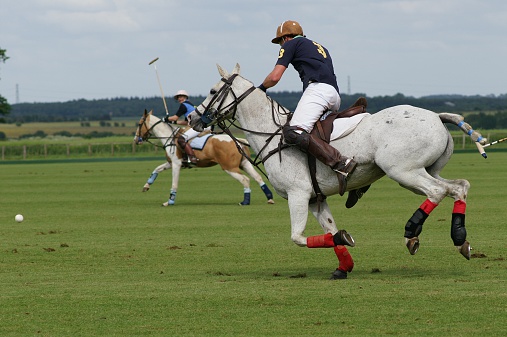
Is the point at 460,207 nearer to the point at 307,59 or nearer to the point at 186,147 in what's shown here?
the point at 307,59

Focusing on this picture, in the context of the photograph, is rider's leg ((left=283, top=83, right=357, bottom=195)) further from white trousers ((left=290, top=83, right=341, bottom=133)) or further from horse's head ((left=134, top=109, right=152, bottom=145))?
horse's head ((left=134, top=109, right=152, bottom=145))

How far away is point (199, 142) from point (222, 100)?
11.7 m

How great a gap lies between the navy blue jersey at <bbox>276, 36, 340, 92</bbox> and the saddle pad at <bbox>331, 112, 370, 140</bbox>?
0.52 meters

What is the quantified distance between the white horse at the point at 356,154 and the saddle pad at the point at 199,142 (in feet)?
36.9

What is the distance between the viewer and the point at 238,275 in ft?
37.1

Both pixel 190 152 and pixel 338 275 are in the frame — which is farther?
pixel 190 152

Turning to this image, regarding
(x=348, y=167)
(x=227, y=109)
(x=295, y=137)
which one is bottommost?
(x=348, y=167)

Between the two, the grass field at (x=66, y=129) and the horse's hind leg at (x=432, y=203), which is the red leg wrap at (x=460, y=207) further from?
the grass field at (x=66, y=129)

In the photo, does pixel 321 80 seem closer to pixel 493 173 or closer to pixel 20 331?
pixel 20 331

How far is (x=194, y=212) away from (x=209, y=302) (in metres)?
11.3

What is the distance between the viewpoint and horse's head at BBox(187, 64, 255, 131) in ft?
37.0

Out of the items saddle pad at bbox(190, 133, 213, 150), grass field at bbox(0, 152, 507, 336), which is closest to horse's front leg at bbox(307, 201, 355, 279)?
grass field at bbox(0, 152, 507, 336)

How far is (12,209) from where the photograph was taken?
885 inches

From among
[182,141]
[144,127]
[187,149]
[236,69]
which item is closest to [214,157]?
[187,149]
